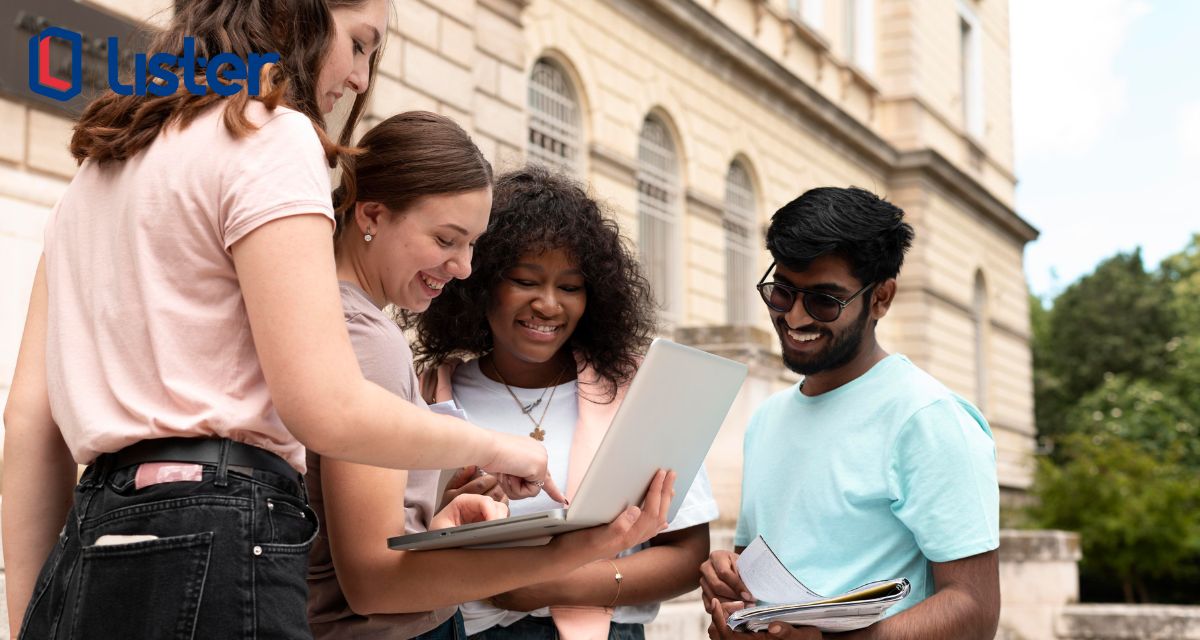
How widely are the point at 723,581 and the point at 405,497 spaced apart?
2.64 ft

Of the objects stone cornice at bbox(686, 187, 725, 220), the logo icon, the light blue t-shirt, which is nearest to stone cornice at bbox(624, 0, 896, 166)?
stone cornice at bbox(686, 187, 725, 220)

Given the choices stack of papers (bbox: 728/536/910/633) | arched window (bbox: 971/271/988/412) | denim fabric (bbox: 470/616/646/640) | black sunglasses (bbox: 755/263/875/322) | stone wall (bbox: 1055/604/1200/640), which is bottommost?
stone wall (bbox: 1055/604/1200/640)

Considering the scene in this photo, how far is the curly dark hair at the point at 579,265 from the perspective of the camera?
2971 mm

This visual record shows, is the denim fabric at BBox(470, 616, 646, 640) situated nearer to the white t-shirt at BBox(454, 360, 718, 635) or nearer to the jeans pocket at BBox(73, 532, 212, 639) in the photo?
the white t-shirt at BBox(454, 360, 718, 635)

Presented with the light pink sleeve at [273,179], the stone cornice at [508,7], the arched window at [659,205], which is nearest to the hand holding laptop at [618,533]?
the light pink sleeve at [273,179]

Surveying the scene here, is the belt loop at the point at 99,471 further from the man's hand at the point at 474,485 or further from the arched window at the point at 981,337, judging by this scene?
the arched window at the point at 981,337

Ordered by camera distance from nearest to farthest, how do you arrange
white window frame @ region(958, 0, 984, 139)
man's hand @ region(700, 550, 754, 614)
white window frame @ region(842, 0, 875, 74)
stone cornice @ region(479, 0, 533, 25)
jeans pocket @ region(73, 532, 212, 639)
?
jeans pocket @ region(73, 532, 212, 639), man's hand @ region(700, 550, 754, 614), stone cornice @ region(479, 0, 533, 25), white window frame @ region(842, 0, 875, 74), white window frame @ region(958, 0, 984, 139)

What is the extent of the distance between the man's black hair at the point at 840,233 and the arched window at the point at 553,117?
10274 mm

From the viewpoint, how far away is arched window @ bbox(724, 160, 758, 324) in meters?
17.4

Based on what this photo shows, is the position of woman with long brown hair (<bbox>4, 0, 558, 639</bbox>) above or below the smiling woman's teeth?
below

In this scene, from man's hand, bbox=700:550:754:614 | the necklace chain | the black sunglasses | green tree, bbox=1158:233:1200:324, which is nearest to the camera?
man's hand, bbox=700:550:754:614

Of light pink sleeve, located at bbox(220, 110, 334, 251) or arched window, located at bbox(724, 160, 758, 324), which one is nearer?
light pink sleeve, located at bbox(220, 110, 334, 251)

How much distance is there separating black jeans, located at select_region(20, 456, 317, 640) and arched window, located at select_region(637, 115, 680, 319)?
13.5 m

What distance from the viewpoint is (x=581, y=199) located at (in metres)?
3.10
